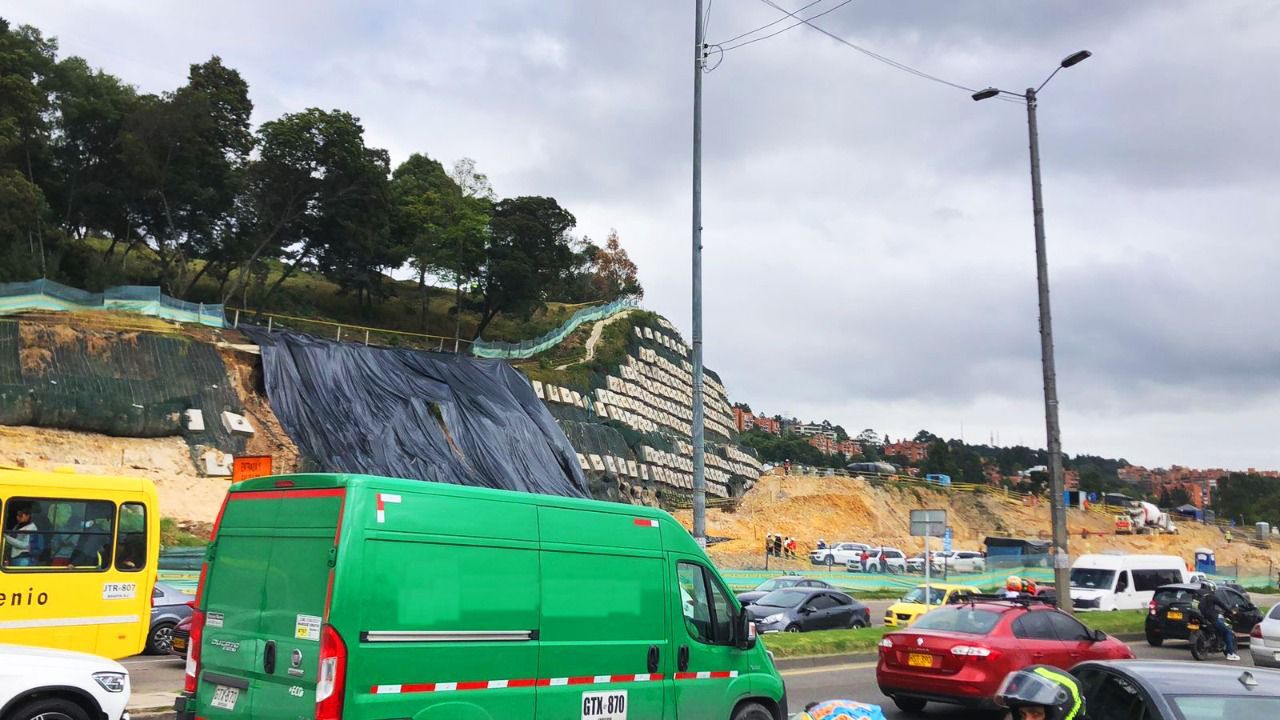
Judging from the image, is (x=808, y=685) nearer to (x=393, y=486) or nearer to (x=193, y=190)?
(x=393, y=486)

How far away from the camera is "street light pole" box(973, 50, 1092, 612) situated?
20.7 m

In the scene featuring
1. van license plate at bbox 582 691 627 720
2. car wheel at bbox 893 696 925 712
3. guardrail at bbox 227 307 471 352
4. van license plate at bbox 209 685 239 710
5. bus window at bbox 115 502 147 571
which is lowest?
car wheel at bbox 893 696 925 712

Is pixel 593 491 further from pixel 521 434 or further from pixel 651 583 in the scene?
pixel 651 583

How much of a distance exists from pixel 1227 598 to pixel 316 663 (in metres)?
24.4

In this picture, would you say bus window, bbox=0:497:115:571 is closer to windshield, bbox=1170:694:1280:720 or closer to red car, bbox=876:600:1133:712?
red car, bbox=876:600:1133:712

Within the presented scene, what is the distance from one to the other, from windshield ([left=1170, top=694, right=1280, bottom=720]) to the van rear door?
4572 mm

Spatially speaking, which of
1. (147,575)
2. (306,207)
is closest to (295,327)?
(306,207)

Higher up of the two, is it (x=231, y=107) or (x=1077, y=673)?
(x=231, y=107)

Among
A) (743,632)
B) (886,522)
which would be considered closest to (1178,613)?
(743,632)

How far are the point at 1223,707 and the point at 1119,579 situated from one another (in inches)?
1037

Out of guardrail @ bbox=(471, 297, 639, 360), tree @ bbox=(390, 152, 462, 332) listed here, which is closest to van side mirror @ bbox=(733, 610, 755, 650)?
guardrail @ bbox=(471, 297, 639, 360)

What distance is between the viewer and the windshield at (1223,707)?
15.8 feet

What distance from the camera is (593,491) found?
51219mm

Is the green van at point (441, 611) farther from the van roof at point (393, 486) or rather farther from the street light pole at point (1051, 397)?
the street light pole at point (1051, 397)
